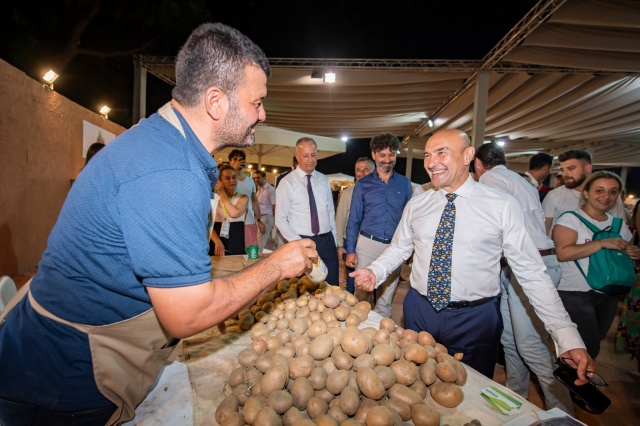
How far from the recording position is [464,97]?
8625 millimetres

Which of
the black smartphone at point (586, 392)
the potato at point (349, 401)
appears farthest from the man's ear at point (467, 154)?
the potato at point (349, 401)

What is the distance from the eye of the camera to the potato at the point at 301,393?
4.66 ft

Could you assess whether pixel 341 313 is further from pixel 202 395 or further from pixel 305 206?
pixel 305 206

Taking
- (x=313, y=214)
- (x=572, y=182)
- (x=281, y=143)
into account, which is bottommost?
(x=313, y=214)

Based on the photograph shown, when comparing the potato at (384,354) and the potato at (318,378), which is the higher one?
the potato at (384,354)

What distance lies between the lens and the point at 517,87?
7832 mm

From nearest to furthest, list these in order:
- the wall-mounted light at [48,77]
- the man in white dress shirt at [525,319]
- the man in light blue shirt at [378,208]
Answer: the man in white dress shirt at [525,319] → the man in light blue shirt at [378,208] → the wall-mounted light at [48,77]

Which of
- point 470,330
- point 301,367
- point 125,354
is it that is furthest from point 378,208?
point 125,354

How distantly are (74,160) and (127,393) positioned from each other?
7604 millimetres

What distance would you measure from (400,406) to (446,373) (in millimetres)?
343

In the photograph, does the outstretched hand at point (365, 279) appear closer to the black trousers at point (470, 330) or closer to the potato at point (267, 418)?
the black trousers at point (470, 330)

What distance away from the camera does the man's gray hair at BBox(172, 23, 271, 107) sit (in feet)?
3.93

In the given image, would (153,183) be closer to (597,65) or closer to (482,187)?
(482,187)

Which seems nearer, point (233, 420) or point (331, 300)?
point (233, 420)
